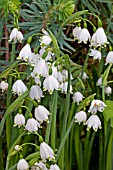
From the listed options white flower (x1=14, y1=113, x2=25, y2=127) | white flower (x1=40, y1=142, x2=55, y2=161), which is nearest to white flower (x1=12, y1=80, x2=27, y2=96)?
white flower (x1=14, y1=113, x2=25, y2=127)

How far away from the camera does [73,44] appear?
11.5 feet

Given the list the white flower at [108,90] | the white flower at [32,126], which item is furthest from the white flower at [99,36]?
the white flower at [108,90]

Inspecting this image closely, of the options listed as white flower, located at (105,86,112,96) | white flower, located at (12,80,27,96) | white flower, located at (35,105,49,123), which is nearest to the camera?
white flower, located at (35,105,49,123)

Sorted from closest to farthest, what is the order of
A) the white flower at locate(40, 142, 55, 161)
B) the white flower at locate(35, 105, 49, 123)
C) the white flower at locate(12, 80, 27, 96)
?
the white flower at locate(40, 142, 55, 161)
the white flower at locate(35, 105, 49, 123)
the white flower at locate(12, 80, 27, 96)

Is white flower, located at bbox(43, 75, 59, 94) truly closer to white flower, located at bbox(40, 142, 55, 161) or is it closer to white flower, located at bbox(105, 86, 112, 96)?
white flower, located at bbox(40, 142, 55, 161)

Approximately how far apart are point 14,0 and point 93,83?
884 mm

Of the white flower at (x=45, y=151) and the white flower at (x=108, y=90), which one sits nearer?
the white flower at (x=45, y=151)

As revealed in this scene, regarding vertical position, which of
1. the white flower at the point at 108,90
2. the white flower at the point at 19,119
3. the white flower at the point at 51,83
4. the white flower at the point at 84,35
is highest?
the white flower at the point at 84,35

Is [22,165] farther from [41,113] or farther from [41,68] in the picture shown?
[41,68]

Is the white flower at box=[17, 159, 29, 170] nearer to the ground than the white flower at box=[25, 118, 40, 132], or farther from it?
nearer to the ground

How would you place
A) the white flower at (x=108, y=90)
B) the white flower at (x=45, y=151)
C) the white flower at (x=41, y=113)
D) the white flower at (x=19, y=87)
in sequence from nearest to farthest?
1. the white flower at (x=45, y=151)
2. the white flower at (x=41, y=113)
3. the white flower at (x=19, y=87)
4. the white flower at (x=108, y=90)

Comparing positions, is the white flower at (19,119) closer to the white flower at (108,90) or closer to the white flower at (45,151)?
the white flower at (45,151)

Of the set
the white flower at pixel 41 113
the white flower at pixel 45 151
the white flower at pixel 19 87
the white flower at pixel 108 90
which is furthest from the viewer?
the white flower at pixel 108 90

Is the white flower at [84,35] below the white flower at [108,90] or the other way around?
the other way around
